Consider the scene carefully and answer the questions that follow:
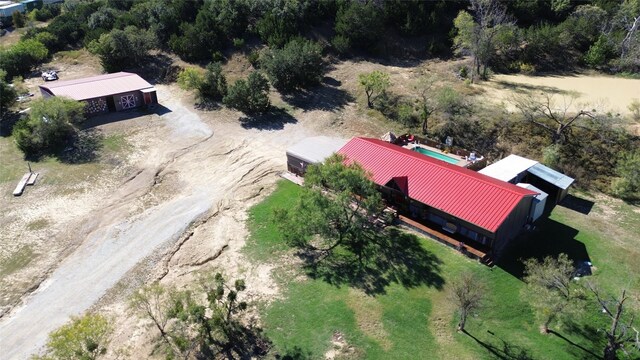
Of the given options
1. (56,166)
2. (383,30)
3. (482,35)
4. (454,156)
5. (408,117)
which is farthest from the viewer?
(383,30)

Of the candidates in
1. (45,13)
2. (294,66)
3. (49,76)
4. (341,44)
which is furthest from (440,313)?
(45,13)

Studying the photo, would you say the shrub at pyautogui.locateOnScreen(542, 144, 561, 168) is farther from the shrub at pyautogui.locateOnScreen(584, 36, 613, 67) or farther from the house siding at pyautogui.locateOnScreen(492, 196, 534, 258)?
the shrub at pyautogui.locateOnScreen(584, 36, 613, 67)

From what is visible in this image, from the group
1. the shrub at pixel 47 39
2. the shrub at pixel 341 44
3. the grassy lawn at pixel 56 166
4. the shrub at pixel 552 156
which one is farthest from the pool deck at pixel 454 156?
the shrub at pixel 47 39

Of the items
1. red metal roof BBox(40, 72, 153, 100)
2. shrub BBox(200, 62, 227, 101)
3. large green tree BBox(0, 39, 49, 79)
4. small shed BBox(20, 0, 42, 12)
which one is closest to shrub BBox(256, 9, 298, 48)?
shrub BBox(200, 62, 227, 101)

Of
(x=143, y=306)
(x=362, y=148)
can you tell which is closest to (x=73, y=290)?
(x=143, y=306)

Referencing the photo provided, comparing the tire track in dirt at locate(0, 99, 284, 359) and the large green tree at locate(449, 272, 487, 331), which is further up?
the large green tree at locate(449, 272, 487, 331)

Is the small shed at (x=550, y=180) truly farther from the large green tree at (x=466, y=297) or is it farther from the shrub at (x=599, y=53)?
the shrub at (x=599, y=53)

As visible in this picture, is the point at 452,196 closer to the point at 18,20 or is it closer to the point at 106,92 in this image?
the point at 106,92
